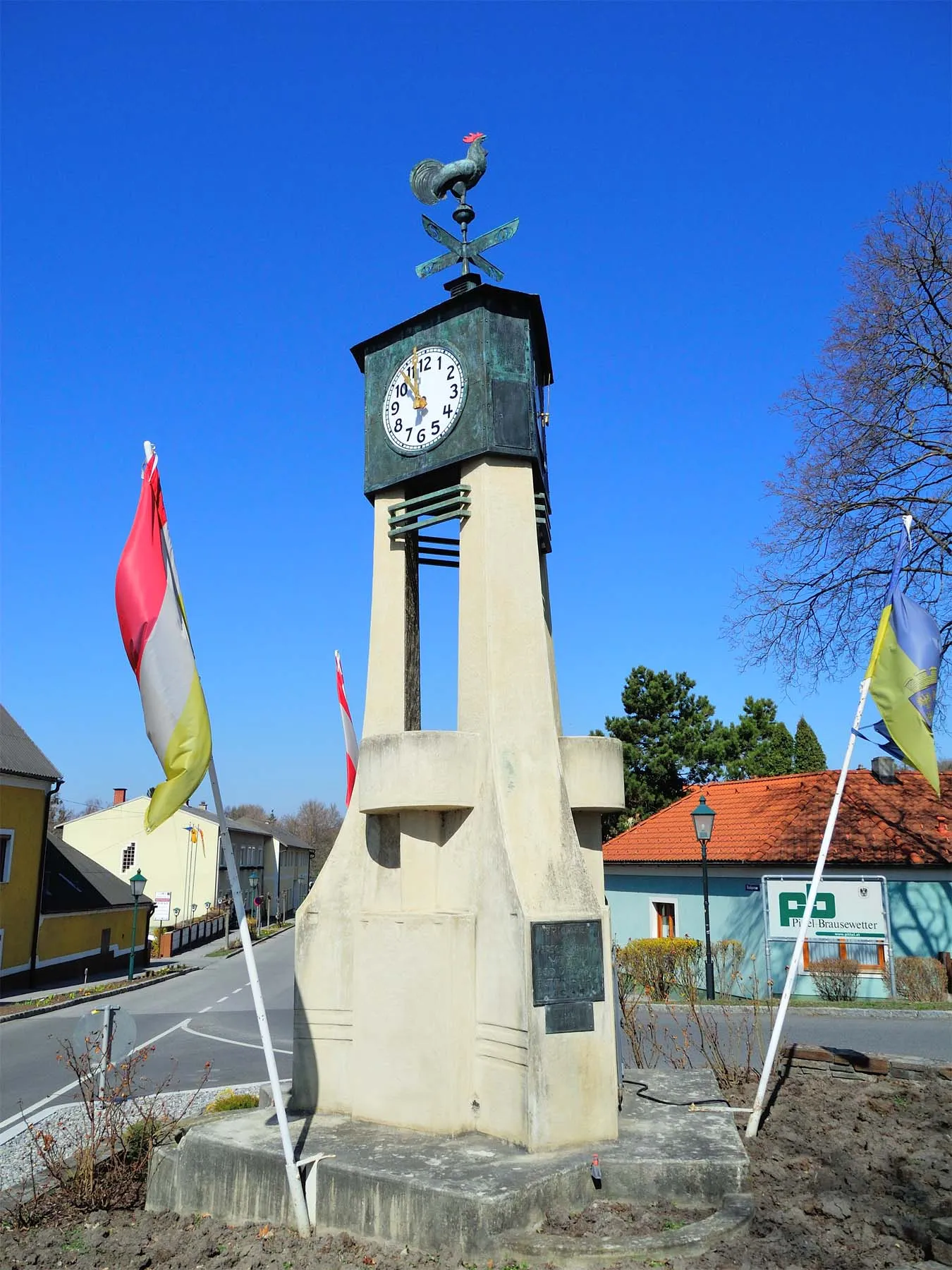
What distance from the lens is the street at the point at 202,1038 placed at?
43.9ft

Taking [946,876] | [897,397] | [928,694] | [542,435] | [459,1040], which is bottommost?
[459,1040]

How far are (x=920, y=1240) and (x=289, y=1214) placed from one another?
412 centimetres

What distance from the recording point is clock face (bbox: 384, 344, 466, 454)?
9.09 m

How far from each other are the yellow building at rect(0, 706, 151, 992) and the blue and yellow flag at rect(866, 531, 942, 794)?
79.0 ft

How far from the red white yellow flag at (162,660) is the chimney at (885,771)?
20.9 metres

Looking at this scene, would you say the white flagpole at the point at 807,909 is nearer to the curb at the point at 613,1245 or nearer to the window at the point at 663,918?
the curb at the point at 613,1245

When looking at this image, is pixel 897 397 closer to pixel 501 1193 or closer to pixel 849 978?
pixel 849 978

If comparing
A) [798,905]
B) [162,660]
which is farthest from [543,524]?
[798,905]

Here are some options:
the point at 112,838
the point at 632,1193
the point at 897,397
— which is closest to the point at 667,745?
the point at 897,397

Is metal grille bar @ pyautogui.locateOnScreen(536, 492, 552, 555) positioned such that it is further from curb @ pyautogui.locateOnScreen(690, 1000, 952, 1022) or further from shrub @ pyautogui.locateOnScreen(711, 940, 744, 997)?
shrub @ pyautogui.locateOnScreen(711, 940, 744, 997)

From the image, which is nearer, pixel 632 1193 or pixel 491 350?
pixel 632 1193

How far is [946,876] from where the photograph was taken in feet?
64.7

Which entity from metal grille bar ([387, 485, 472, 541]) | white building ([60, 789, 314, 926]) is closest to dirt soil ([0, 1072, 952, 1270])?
metal grille bar ([387, 485, 472, 541])

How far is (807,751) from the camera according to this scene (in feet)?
136
